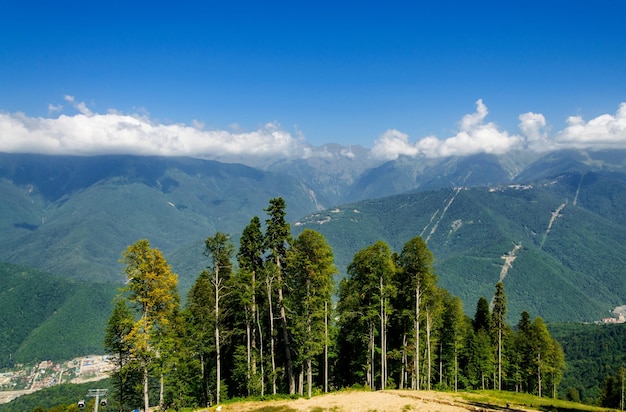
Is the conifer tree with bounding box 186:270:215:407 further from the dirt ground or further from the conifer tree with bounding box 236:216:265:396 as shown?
the dirt ground

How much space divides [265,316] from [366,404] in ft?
56.4

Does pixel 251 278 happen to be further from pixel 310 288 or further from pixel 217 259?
pixel 310 288

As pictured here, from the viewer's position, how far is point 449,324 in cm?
5797

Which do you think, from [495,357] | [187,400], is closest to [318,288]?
[187,400]

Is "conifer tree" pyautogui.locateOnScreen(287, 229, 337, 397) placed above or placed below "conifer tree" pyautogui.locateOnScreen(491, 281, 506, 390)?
above

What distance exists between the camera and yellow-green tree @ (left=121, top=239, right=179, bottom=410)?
31188mm

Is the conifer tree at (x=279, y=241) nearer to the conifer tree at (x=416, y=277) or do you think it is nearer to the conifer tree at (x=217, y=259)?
the conifer tree at (x=217, y=259)

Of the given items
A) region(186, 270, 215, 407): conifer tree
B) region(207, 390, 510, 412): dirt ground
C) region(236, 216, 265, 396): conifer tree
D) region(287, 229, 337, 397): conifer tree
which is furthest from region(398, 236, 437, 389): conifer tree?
region(186, 270, 215, 407): conifer tree

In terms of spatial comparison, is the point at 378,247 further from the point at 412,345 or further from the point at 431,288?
the point at 412,345

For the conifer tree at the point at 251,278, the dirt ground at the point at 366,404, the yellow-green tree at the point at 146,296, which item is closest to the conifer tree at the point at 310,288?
the conifer tree at the point at 251,278

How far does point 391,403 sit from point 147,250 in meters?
21.5

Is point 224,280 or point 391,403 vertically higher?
point 224,280

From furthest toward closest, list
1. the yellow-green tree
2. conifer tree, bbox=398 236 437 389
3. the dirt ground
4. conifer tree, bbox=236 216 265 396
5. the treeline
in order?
conifer tree, bbox=398 236 437 389 → conifer tree, bbox=236 216 265 396 → the treeline → the yellow-green tree → the dirt ground

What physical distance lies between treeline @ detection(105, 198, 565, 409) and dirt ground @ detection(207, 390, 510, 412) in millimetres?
4666
